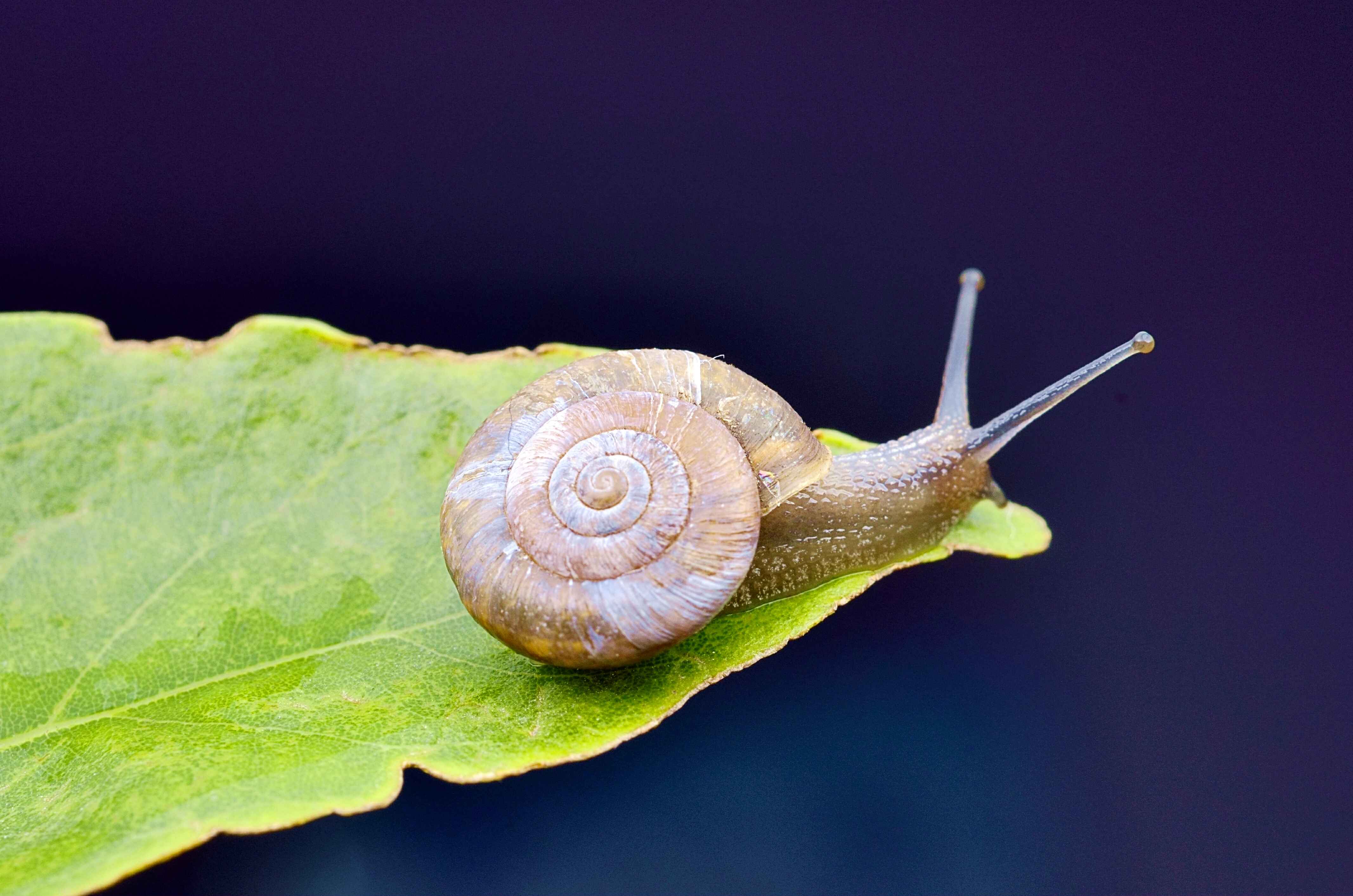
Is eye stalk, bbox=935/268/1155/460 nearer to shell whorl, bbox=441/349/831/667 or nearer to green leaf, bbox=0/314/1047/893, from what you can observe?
green leaf, bbox=0/314/1047/893

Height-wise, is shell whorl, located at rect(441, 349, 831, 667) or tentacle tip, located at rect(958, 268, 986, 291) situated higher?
tentacle tip, located at rect(958, 268, 986, 291)

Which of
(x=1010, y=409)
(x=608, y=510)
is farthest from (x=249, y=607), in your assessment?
(x=1010, y=409)

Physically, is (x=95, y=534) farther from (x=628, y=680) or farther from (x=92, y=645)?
(x=628, y=680)

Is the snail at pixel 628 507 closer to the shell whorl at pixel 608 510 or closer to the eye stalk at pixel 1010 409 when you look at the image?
the shell whorl at pixel 608 510

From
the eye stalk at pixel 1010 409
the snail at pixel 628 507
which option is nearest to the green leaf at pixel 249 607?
the snail at pixel 628 507

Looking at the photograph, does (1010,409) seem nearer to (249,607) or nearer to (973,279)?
(973,279)

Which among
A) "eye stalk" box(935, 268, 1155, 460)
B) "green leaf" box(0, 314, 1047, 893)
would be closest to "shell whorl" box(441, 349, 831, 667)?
"green leaf" box(0, 314, 1047, 893)

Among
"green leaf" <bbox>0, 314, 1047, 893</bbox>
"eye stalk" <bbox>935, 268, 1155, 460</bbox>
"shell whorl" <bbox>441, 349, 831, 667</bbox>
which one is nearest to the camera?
"green leaf" <bbox>0, 314, 1047, 893</bbox>
